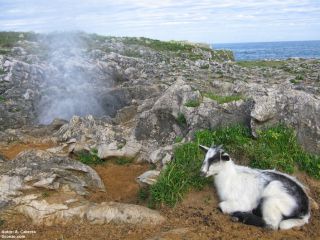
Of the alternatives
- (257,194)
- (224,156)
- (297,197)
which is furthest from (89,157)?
(297,197)

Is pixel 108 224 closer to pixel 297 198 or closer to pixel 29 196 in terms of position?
pixel 29 196

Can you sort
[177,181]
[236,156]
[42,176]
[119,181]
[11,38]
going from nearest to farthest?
[177,181], [42,176], [236,156], [119,181], [11,38]

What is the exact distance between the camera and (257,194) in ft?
32.7

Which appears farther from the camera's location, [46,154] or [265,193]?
[46,154]

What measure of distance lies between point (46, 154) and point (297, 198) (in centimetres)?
682

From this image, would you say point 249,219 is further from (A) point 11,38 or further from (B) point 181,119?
(A) point 11,38

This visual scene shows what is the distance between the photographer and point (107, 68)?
2767 centimetres

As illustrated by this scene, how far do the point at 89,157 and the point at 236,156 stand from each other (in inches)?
208

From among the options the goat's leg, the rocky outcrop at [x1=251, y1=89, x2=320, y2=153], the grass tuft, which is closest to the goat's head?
the goat's leg

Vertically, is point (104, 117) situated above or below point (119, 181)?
above

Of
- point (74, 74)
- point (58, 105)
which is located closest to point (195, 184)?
point (58, 105)

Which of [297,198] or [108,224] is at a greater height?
[297,198]

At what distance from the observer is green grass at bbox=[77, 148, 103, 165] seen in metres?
15.0

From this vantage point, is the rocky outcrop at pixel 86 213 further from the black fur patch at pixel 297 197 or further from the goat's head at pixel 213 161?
the black fur patch at pixel 297 197
